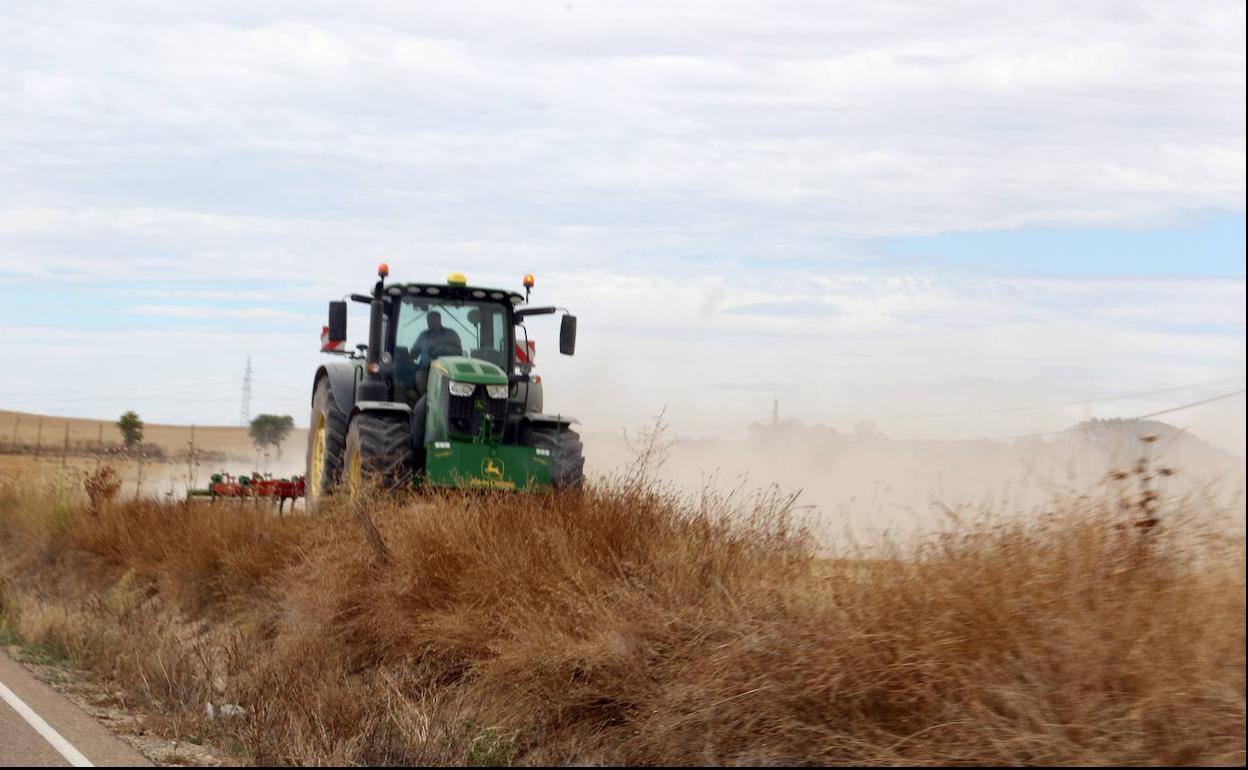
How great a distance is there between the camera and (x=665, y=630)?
7.89 metres

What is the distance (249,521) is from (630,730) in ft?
25.4

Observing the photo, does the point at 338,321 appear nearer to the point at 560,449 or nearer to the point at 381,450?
the point at 381,450

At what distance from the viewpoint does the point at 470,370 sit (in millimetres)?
14289

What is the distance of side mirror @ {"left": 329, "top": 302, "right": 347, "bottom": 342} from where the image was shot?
1466cm

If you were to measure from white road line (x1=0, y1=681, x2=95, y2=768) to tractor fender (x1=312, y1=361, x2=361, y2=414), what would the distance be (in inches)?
232

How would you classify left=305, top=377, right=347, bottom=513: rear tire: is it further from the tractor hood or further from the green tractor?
the tractor hood

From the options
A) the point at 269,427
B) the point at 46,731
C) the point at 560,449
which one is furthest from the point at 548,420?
the point at 269,427

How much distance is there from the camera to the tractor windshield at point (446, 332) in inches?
618

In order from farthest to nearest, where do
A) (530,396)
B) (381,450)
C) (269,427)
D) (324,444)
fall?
(269,427) < (324,444) < (530,396) < (381,450)

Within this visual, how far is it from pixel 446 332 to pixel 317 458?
284 cm

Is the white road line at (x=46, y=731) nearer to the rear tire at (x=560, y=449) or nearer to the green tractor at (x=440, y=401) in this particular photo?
the green tractor at (x=440, y=401)

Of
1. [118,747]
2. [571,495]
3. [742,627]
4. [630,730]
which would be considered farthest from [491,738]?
[571,495]

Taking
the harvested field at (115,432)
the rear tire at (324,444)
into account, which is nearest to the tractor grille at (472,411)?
the rear tire at (324,444)

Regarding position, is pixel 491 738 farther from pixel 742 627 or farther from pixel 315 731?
pixel 742 627
